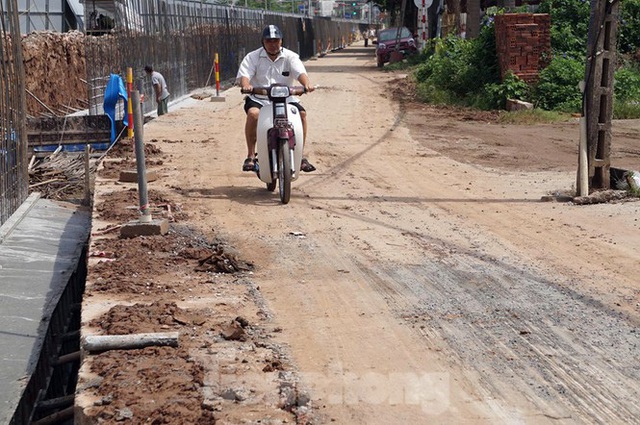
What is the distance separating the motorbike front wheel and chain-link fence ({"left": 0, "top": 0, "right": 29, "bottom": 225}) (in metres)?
2.61

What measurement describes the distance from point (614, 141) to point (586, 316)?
10.6m

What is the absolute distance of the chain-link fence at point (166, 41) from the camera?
2142 cm

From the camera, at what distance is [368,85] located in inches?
1266

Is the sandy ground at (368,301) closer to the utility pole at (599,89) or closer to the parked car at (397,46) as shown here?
the utility pole at (599,89)

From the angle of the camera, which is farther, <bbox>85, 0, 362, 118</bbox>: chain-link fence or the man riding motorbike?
<bbox>85, 0, 362, 118</bbox>: chain-link fence

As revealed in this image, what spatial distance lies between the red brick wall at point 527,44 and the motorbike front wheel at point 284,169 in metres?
12.7

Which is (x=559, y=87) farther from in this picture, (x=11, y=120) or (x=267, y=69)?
(x=11, y=120)

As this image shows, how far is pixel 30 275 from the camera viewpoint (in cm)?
816

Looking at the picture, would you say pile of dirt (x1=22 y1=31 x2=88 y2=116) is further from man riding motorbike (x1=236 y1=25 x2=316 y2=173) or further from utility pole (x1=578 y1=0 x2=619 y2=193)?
utility pole (x1=578 y1=0 x2=619 y2=193)

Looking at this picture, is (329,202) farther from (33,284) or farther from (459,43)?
(459,43)

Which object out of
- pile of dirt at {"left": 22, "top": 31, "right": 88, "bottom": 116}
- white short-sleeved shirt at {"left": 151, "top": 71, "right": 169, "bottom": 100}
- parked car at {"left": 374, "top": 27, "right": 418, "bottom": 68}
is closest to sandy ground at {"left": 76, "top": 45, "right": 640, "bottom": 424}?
white short-sleeved shirt at {"left": 151, "top": 71, "right": 169, "bottom": 100}

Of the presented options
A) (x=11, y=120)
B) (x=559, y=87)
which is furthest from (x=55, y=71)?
(x=11, y=120)

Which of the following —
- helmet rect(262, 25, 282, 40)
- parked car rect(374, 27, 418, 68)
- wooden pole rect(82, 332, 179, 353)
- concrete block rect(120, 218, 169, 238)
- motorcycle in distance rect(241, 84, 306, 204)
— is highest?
helmet rect(262, 25, 282, 40)

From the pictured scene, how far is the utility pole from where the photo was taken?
1000cm
